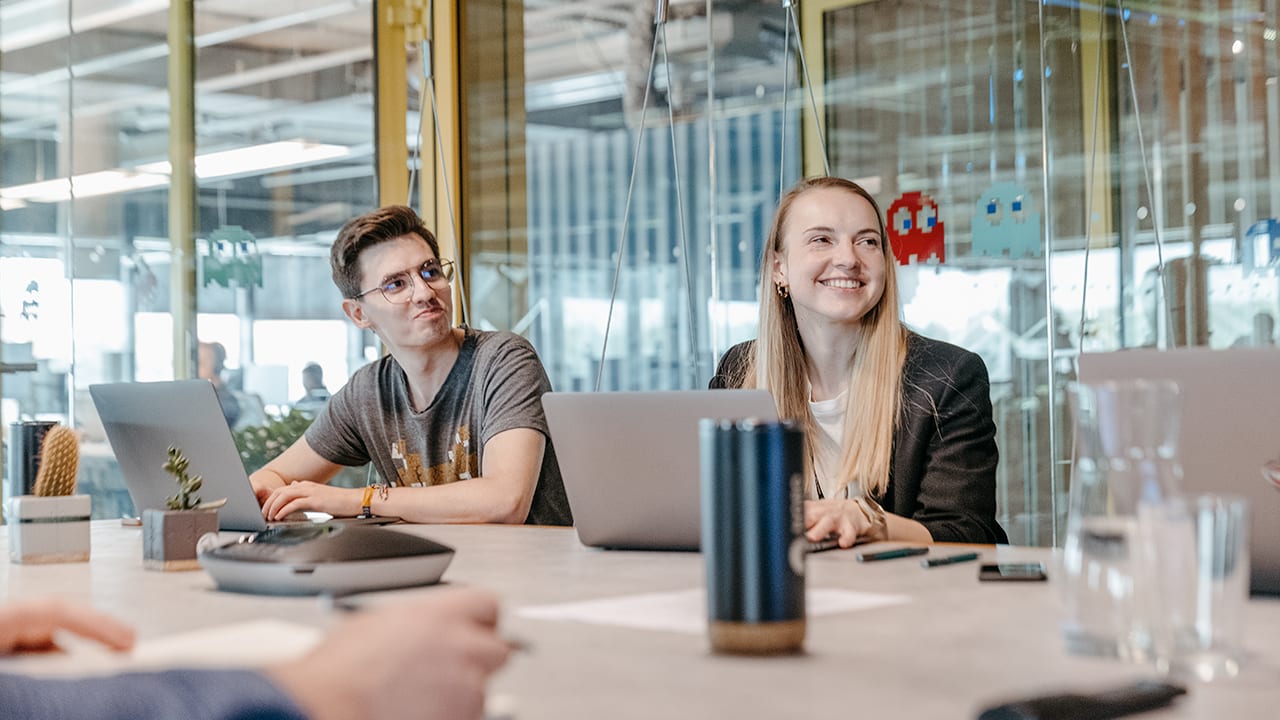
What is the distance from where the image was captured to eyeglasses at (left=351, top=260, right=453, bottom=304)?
2879mm

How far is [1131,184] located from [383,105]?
287 centimetres

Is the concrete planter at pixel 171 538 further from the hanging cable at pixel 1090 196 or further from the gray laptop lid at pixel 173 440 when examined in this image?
the hanging cable at pixel 1090 196

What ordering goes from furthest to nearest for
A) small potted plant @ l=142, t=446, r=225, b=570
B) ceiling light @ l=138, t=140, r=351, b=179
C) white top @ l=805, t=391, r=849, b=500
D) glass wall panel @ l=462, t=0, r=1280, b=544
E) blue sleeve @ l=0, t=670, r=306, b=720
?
ceiling light @ l=138, t=140, r=351, b=179, glass wall panel @ l=462, t=0, r=1280, b=544, white top @ l=805, t=391, r=849, b=500, small potted plant @ l=142, t=446, r=225, b=570, blue sleeve @ l=0, t=670, r=306, b=720

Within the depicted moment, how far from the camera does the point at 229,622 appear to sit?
1.29m

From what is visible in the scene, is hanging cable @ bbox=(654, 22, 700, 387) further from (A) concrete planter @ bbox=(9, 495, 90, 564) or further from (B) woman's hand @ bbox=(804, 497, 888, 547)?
(A) concrete planter @ bbox=(9, 495, 90, 564)

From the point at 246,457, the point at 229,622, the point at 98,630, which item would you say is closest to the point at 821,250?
the point at 229,622

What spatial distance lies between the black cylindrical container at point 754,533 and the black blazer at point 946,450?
1198 millimetres

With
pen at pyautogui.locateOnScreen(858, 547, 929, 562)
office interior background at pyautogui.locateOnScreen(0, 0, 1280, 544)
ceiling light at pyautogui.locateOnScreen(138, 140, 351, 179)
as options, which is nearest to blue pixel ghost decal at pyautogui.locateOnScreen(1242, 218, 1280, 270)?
office interior background at pyautogui.locateOnScreen(0, 0, 1280, 544)

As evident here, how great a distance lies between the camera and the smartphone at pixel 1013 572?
144cm

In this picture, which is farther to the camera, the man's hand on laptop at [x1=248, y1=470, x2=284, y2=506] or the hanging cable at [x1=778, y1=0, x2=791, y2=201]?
the hanging cable at [x1=778, y1=0, x2=791, y2=201]


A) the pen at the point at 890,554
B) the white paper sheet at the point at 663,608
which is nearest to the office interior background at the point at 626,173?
the pen at the point at 890,554

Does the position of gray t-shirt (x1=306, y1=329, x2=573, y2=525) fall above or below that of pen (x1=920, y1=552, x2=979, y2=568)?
above

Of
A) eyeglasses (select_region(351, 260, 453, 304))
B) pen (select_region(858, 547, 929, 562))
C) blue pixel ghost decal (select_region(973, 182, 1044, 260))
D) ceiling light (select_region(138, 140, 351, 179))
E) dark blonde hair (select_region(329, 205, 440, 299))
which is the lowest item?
pen (select_region(858, 547, 929, 562))

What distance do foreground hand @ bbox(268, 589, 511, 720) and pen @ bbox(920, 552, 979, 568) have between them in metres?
0.85
